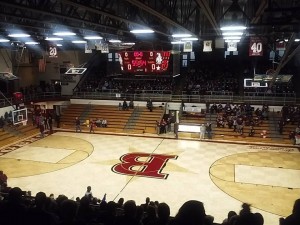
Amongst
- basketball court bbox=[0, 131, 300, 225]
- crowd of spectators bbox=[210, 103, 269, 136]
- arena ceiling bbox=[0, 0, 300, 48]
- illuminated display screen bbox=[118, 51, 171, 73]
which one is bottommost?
basketball court bbox=[0, 131, 300, 225]

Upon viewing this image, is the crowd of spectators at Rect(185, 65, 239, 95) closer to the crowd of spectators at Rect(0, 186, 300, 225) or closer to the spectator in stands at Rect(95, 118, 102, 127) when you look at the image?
the spectator in stands at Rect(95, 118, 102, 127)

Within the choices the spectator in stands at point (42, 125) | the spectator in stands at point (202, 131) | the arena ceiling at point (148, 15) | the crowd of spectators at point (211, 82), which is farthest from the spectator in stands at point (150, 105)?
the spectator in stands at point (42, 125)

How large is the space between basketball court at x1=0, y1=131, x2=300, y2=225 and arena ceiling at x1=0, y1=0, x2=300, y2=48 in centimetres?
637

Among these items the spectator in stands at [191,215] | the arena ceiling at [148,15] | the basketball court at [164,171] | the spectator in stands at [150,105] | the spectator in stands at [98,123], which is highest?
the arena ceiling at [148,15]

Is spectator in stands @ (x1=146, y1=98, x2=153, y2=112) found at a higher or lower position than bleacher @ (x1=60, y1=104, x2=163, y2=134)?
higher

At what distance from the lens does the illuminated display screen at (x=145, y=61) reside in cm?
2286

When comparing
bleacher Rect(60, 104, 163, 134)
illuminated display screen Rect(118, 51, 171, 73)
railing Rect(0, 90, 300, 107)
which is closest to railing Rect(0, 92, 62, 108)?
railing Rect(0, 90, 300, 107)

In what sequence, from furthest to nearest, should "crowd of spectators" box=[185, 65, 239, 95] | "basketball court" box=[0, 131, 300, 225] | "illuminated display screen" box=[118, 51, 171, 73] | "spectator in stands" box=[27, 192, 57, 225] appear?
"crowd of spectators" box=[185, 65, 239, 95]
"illuminated display screen" box=[118, 51, 171, 73]
"basketball court" box=[0, 131, 300, 225]
"spectator in stands" box=[27, 192, 57, 225]

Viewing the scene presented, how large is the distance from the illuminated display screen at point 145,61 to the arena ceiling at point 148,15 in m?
1.40

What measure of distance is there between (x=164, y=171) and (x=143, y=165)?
1.33m

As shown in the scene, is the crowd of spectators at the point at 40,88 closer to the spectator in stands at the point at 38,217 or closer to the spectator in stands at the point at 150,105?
the spectator in stands at the point at 150,105

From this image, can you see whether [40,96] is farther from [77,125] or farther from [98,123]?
[98,123]

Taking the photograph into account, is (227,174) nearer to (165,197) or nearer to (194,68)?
(165,197)

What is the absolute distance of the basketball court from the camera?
1257 cm
